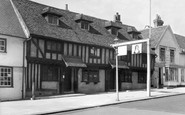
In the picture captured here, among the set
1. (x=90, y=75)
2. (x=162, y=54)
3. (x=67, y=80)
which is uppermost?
(x=162, y=54)

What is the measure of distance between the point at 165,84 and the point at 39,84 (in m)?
19.4

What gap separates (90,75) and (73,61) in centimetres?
313

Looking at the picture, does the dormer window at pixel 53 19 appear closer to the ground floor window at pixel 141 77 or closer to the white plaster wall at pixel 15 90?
the white plaster wall at pixel 15 90

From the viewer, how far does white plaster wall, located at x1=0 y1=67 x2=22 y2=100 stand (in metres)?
17.1

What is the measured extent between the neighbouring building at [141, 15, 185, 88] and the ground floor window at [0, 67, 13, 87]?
18859 mm

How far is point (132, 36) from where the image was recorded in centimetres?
3167

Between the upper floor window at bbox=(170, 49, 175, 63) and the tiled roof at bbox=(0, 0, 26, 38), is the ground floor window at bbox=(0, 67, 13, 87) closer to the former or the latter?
the tiled roof at bbox=(0, 0, 26, 38)

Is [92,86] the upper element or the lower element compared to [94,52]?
lower

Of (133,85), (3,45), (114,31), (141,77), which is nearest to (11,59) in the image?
(3,45)

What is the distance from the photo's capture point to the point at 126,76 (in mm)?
27984

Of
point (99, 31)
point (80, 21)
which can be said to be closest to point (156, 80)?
point (99, 31)

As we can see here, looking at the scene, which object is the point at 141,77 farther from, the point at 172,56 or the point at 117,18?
the point at 117,18

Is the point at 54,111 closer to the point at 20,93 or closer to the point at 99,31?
the point at 20,93

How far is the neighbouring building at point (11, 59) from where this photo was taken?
17156 millimetres
